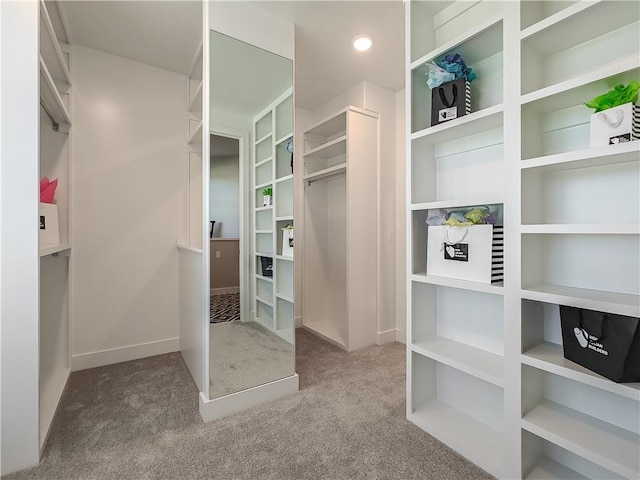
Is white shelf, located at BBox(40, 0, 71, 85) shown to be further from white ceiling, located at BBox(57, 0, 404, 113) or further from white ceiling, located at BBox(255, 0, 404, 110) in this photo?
white ceiling, located at BBox(255, 0, 404, 110)

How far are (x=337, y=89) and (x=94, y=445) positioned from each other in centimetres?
327

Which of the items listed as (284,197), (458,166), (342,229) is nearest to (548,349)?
(458,166)

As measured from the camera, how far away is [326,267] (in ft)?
11.9

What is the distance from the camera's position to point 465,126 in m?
1.54

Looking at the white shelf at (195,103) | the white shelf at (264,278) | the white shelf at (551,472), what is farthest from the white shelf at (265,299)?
the white shelf at (195,103)

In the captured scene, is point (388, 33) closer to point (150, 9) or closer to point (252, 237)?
point (150, 9)

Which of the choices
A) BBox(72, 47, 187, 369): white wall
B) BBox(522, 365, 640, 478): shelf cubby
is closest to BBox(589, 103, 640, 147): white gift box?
BBox(522, 365, 640, 478): shelf cubby

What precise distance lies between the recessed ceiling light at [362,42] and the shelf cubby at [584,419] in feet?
7.54

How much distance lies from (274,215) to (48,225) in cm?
142

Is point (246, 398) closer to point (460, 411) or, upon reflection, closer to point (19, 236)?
point (460, 411)

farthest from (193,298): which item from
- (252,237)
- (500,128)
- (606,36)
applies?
(606,36)

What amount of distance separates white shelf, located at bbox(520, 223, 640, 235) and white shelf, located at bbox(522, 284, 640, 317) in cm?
24

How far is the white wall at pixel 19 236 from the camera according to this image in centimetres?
138

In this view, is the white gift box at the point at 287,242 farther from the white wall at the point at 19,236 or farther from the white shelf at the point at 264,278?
the white wall at the point at 19,236
